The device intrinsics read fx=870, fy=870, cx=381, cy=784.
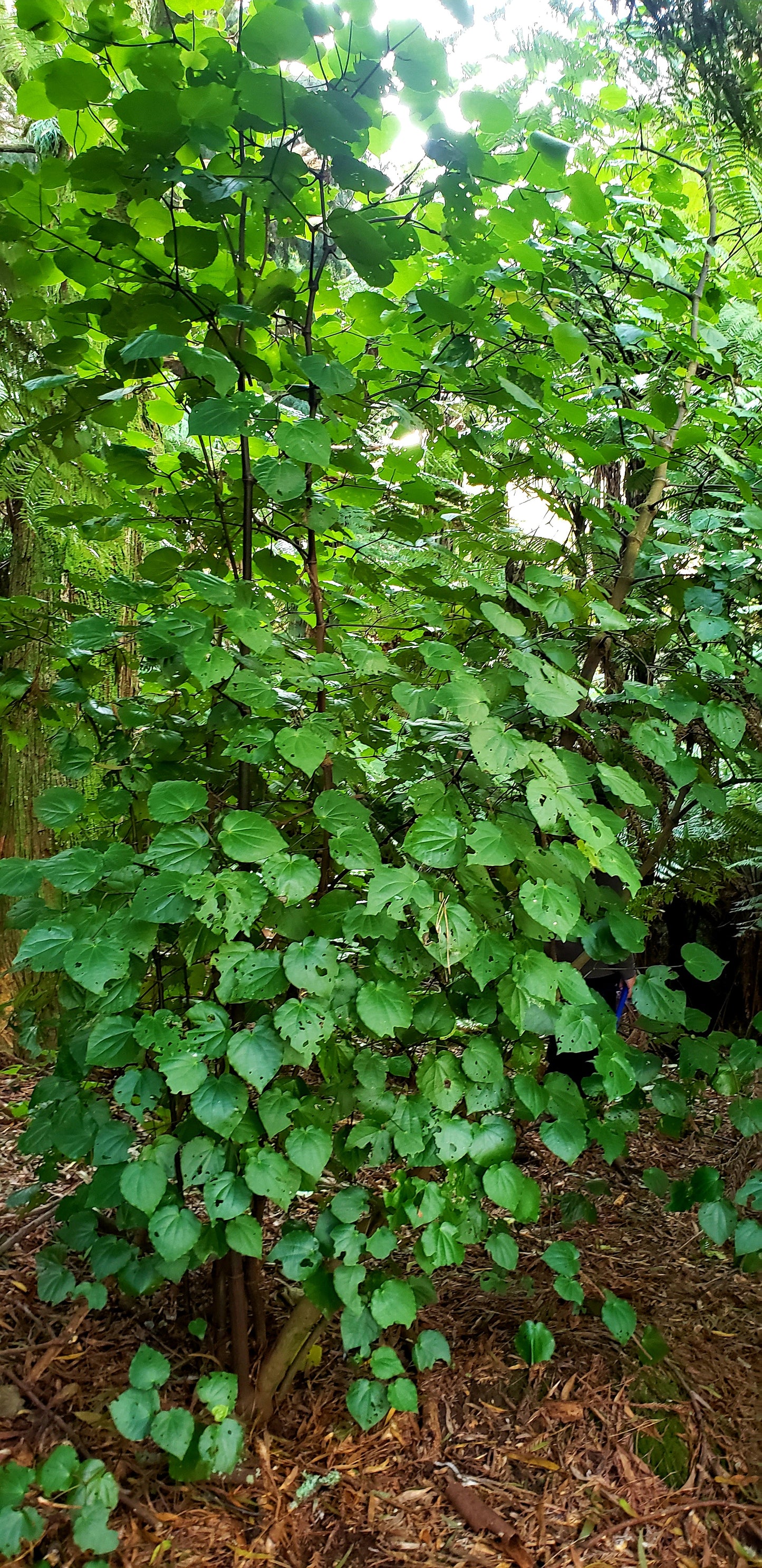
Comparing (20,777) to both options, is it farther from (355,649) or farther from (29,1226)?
(355,649)

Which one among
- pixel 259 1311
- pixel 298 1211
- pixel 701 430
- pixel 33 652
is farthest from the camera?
pixel 33 652

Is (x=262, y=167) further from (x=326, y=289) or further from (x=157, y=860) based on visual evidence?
(x=157, y=860)

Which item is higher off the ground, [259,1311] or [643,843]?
[643,843]

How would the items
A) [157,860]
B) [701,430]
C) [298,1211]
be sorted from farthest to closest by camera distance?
[298,1211] < [701,430] < [157,860]

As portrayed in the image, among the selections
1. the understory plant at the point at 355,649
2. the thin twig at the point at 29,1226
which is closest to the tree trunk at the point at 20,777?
the thin twig at the point at 29,1226

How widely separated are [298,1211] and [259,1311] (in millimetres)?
439

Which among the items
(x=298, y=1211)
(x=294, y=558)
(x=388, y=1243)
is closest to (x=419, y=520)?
(x=294, y=558)

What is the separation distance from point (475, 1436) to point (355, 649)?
4.25 feet

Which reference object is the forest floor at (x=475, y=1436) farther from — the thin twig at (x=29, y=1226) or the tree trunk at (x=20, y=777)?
the tree trunk at (x=20, y=777)

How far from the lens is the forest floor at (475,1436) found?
4.09 feet

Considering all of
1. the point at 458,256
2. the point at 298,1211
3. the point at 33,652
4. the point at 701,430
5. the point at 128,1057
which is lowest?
the point at 298,1211

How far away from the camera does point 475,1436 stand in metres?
1.43

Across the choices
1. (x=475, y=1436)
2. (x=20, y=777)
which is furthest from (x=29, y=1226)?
(x=20, y=777)

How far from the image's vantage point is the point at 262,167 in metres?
1.06
